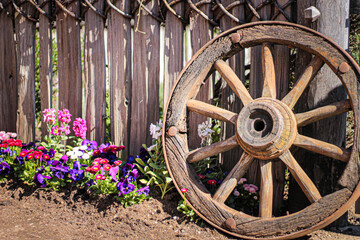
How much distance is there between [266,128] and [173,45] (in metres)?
1.08

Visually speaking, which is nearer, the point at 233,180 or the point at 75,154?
the point at 233,180

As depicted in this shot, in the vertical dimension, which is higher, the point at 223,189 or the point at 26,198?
the point at 223,189

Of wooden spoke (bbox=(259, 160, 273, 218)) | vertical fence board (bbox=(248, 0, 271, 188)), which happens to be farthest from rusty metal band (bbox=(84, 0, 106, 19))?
wooden spoke (bbox=(259, 160, 273, 218))

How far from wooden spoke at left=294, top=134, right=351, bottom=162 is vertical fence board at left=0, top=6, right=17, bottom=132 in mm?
2906

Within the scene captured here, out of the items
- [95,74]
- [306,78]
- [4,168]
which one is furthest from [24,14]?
[306,78]

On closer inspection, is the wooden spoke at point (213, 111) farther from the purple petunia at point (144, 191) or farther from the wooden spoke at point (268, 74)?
the purple petunia at point (144, 191)

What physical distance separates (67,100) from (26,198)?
95cm

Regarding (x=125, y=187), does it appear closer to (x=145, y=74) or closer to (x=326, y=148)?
(x=145, y=74)

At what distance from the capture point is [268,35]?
194 centimetres

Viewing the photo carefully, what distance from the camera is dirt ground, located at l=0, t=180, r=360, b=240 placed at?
1.98 metres

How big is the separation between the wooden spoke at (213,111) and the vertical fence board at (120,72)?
796mm

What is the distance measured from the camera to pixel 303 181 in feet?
5.84

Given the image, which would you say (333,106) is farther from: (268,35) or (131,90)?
(131,90)

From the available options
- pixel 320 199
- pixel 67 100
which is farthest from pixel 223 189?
pixel 67 100
